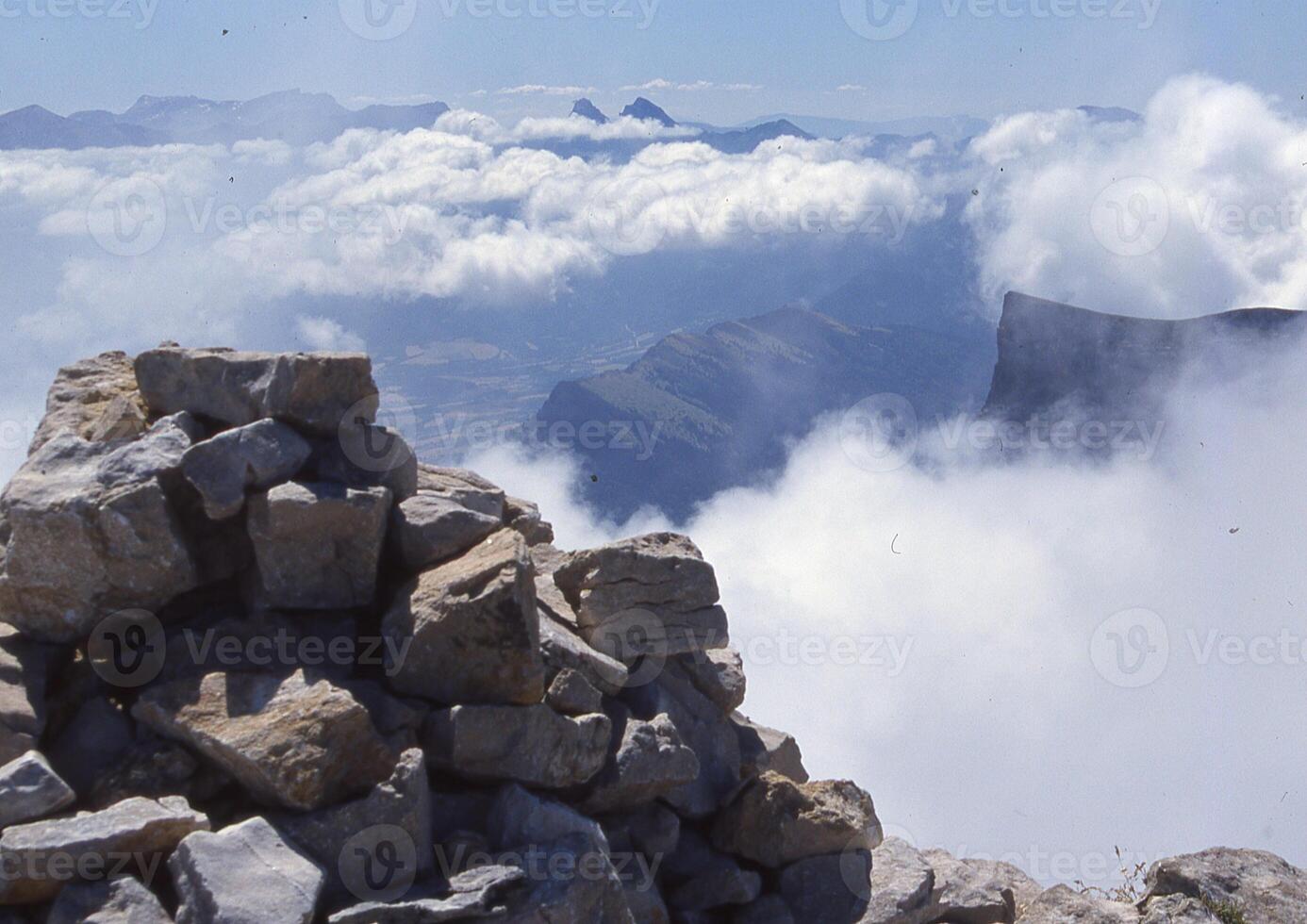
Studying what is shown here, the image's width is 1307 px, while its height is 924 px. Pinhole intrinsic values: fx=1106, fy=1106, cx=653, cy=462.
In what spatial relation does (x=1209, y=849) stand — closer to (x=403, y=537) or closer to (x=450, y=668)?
(x=450, y=668)

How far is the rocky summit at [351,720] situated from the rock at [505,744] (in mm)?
28

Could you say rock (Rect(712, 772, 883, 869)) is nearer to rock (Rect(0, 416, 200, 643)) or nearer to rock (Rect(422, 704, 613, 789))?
rock (Rect(422, 704, 613, 789))

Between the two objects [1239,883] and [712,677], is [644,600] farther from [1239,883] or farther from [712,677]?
[1239,883]

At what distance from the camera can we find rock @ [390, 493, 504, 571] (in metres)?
12.7

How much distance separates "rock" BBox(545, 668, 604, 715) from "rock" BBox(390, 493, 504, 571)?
191cm

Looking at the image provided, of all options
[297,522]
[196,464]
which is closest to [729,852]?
[297,522]

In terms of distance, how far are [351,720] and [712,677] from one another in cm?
575

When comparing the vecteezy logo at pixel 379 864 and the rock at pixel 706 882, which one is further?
the rock at pixel 706 882

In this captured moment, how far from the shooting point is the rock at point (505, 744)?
11.1 m

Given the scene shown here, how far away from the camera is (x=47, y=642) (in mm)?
11992

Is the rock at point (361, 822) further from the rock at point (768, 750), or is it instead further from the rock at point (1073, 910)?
the rock at point (1073, 910)

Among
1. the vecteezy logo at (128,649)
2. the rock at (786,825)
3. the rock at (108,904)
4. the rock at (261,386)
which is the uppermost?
the rock at (261,386)

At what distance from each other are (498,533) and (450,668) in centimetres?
180

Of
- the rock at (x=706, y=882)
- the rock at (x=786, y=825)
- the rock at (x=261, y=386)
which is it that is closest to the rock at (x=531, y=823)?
the rock at (x=706, y=882)
